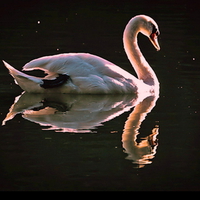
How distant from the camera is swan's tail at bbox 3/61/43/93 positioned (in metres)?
9.47

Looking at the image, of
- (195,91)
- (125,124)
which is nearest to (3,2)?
(195,91)

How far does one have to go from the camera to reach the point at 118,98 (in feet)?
32.0

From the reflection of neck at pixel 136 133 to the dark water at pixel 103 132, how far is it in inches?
0.5

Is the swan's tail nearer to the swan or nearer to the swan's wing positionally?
the swan

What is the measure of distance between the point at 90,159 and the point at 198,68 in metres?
5.97

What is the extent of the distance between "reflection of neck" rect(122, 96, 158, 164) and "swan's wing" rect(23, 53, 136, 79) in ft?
2.16

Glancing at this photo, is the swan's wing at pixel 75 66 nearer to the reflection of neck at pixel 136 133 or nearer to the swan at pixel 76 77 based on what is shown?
the swan at pixel 76 77

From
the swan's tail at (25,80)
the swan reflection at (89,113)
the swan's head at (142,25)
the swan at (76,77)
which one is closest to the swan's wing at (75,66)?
the swan at (76,77)

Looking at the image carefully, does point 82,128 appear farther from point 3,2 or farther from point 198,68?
point 3,2

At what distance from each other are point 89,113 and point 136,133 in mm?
1152

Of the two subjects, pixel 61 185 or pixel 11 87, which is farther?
pixel 11 87

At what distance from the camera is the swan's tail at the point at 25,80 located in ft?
31.1

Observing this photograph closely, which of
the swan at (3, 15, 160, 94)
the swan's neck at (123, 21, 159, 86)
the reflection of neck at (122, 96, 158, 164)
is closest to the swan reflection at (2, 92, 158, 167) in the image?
the reflection of neck at (122, 96, 158, 164)

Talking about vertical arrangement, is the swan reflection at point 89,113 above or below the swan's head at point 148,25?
below
